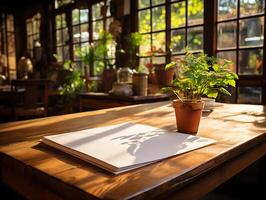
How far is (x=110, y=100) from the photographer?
9.29ft

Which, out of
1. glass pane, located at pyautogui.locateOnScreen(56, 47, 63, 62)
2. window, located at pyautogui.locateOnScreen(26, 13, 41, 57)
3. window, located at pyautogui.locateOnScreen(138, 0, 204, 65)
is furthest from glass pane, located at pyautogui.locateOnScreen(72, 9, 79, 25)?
window, located at pyautogui.locateOnScreen(138, 0, 204, 65)

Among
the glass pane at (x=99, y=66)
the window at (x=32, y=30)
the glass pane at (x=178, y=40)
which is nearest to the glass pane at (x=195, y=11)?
the glass pane at (x=178, y=40)

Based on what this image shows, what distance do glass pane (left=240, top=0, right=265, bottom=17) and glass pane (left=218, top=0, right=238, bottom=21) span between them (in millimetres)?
75

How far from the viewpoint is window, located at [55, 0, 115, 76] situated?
4.36 metres

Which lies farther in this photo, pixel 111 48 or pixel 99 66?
pixel 99 66

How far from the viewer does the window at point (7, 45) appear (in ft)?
22.1

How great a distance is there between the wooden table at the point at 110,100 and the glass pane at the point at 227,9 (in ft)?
3.47

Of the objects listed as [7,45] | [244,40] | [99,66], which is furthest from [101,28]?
[7,45]

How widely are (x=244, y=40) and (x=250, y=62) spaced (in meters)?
0.24

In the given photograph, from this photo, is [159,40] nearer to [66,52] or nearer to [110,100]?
[110,100]

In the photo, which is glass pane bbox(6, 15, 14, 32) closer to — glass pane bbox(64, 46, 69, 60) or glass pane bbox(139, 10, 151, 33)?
glass pane bbox(64, 46, 69, 60)

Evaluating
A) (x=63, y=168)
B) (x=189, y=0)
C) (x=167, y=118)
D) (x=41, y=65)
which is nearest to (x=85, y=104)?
(x=189, y=0)

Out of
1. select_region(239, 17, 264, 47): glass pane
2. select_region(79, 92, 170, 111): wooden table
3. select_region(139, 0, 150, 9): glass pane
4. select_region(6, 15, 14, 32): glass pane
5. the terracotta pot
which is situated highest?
select_region(6, 15, 14, 32): glass pane

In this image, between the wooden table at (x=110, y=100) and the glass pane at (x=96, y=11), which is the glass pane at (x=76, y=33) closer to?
the glass pane at (x=96, y=11)
